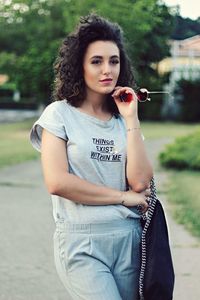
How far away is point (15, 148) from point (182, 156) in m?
5.40

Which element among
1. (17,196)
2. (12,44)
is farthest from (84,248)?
(12,44)

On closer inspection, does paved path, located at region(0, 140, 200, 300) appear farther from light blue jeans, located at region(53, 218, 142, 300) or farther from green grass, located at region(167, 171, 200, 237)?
light blue jeans, located at region(53, 218, 142, 300)

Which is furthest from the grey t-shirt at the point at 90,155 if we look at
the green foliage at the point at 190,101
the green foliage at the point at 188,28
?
the green foliage at the point at 190,101

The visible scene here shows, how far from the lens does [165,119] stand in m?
33.8

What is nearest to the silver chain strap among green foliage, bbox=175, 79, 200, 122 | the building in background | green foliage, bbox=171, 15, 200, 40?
green foliage, bbox=171, 15, 200, 40

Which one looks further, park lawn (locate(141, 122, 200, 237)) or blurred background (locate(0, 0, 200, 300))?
park lawn (locate(141, 122, 200, 237))

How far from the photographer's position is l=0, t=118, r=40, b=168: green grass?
1454cm

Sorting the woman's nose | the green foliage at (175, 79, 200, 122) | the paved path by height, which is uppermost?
the woman's nose

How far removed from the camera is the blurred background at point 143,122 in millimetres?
5789

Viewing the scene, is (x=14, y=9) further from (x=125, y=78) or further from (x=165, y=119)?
(x=125, y=78)

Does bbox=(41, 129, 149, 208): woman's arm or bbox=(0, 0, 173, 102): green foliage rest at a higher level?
bbox=(41, 129, 149, 208): woman's arm

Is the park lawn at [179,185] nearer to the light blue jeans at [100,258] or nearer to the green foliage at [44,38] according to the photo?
the light blue jeans at [100,258]

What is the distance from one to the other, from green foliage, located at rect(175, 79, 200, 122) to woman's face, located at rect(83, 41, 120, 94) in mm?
30218

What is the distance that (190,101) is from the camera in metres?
33.1
